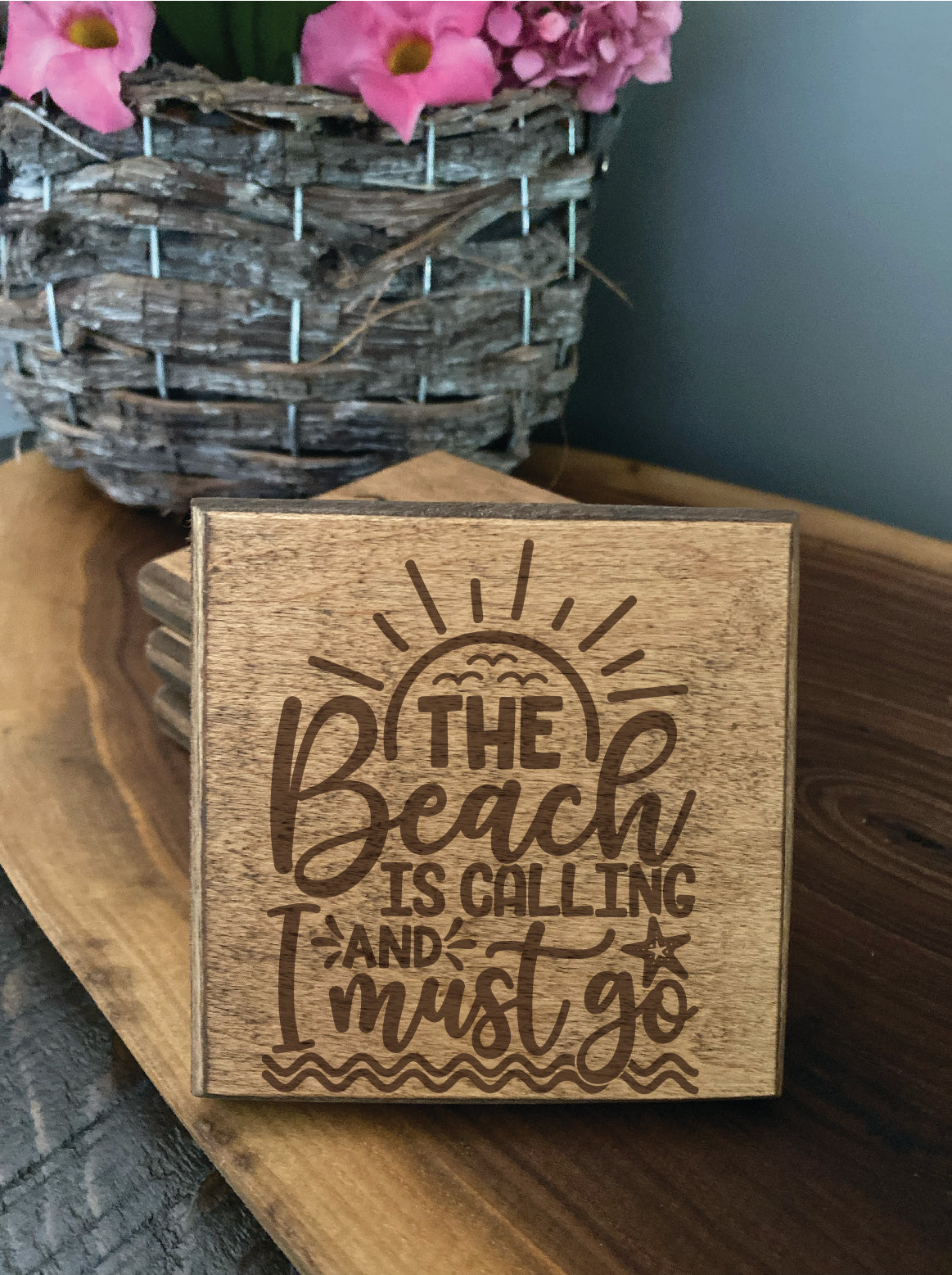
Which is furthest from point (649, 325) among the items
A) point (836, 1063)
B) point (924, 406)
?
point (836, 1063)

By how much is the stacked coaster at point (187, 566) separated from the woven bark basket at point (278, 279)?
2.4 inches

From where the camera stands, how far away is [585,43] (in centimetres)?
64

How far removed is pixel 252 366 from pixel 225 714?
1.10ft

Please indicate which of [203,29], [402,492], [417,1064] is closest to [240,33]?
[203,29]

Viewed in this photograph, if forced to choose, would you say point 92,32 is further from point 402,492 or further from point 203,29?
point 402,492

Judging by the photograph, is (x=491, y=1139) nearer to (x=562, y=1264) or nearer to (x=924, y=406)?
(x=562, y=1264)

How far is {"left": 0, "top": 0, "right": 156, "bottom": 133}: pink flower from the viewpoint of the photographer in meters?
0.58

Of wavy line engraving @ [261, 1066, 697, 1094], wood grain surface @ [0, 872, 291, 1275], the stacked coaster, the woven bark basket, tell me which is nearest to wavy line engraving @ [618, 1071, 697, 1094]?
wavy line engraving @ [261, 1066, 697, 1094]

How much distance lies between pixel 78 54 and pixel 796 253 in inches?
22.6

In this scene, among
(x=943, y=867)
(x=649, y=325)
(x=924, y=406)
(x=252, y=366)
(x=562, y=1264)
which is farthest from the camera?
(x=649, y=325)

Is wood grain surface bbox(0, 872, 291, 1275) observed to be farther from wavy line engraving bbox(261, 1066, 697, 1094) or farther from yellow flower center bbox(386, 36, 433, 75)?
yellow flower center bbox(386, 36, 433, 75)

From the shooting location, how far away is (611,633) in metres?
0.40

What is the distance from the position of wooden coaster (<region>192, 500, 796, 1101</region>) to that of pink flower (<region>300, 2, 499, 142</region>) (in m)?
0.31

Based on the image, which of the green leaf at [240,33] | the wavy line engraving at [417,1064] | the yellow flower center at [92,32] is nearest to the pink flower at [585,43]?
the green leaf at [240,33]
